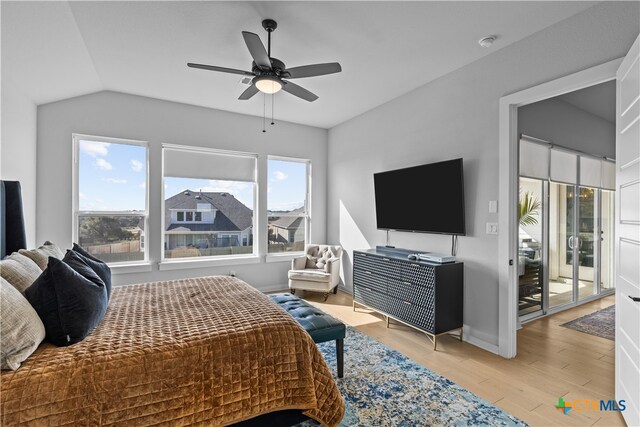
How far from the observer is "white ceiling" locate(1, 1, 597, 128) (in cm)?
233

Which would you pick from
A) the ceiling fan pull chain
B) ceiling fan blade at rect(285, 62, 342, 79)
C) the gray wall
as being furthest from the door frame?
the ceiling fan pull chain

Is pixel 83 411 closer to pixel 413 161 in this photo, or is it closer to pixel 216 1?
pixel 216 1

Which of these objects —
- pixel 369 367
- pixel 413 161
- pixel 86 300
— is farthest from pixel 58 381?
pixel 413 161

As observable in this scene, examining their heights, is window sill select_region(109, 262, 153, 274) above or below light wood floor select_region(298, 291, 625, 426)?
above

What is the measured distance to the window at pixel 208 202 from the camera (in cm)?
456

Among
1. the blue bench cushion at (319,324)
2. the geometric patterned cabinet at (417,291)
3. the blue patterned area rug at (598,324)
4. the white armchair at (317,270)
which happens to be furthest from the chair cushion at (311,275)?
the blue patterned area rug at (598,324)

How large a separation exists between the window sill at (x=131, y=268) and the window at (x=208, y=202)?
0.30 m

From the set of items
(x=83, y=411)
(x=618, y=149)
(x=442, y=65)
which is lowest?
(x=83, y=411)

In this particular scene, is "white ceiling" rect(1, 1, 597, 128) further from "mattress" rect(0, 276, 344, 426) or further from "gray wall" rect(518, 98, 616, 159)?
"mattress" rect(0, 276, 344, 426)

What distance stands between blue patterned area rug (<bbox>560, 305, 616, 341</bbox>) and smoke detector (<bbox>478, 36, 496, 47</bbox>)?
10.5ft

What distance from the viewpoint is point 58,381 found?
132 centimetres

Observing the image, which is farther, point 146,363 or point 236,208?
point 236,208

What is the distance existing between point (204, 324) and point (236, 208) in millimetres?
3345

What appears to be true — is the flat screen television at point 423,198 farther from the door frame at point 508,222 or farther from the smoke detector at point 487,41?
the smoke detector at point 487,41
